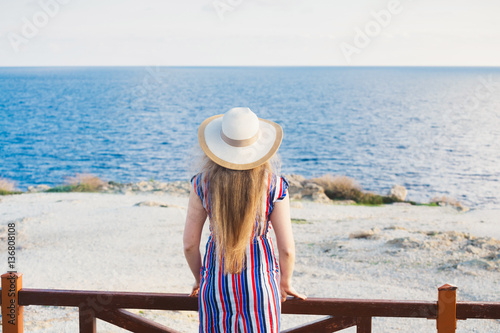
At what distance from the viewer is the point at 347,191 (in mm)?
16422

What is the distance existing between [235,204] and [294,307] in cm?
78

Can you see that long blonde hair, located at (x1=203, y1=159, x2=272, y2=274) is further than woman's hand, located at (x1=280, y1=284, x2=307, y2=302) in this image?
No

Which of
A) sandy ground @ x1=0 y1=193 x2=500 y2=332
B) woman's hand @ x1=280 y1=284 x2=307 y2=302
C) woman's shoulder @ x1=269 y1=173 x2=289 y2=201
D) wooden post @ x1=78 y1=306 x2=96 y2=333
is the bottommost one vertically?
sandy ground @ x1=0 y1=193 x2=500 y2=332

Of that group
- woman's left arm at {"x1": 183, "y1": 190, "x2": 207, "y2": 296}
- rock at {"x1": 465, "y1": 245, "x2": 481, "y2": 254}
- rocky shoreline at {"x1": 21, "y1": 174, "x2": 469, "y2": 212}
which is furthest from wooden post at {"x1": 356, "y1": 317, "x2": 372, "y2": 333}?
rocky shoreline at {"x1": 21, "y1": 174, "x2": 469, "y2": 212}

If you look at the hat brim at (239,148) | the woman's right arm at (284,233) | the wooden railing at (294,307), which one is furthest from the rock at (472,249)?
the hat brim at (239,148)

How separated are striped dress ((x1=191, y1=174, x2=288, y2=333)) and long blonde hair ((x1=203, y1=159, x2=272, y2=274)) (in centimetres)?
5

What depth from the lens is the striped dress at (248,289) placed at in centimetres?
234

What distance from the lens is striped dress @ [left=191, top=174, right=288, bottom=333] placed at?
2336 millimetres

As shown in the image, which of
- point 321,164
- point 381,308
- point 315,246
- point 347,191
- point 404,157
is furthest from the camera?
point 404,157

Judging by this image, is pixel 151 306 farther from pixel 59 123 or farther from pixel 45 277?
pixel 59 123

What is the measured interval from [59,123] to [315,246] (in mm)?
42193

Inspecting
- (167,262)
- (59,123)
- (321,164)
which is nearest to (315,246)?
(167,262)

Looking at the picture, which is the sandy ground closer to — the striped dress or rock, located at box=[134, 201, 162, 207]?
rock, located at box=[134, 201, 162, 207]

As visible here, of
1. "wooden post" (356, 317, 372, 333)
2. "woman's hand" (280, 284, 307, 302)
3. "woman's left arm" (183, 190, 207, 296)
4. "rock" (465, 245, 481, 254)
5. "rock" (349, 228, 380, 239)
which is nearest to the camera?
"woman's left arm" (183, 190, 207, 296)
